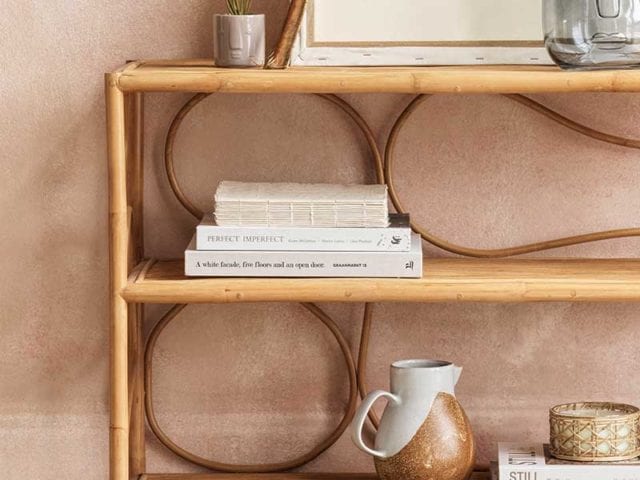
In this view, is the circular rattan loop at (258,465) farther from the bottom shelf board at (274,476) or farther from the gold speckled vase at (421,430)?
the gold speckled vase at (421,430)

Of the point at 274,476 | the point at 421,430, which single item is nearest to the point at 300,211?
the point at 421,430

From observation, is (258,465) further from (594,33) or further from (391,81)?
(594,33)

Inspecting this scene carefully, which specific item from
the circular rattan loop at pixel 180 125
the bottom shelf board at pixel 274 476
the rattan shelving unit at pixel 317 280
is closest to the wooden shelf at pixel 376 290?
the rattan shelving unit at pixel 317 280

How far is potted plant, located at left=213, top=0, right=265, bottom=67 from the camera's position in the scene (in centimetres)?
138

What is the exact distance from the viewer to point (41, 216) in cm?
158

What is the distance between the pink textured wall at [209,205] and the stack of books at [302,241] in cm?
22

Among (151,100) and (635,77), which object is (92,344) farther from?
(635,77)

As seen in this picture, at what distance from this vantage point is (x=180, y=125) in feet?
5.15

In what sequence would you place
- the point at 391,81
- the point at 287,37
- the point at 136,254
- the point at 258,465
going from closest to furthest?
1. the point at 391,81
2. the point at 287,37
3. the point at 136,254
4. the point at 258,465

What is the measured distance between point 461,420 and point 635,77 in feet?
1.60

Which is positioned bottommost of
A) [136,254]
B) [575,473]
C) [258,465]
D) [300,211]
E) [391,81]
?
[258,465]

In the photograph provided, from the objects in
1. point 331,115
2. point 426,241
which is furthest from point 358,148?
point 426,241

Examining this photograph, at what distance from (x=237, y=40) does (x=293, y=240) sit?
257mm

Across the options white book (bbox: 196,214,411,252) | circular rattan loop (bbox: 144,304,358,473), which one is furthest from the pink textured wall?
white book (bbox: 196,214,411,252)
